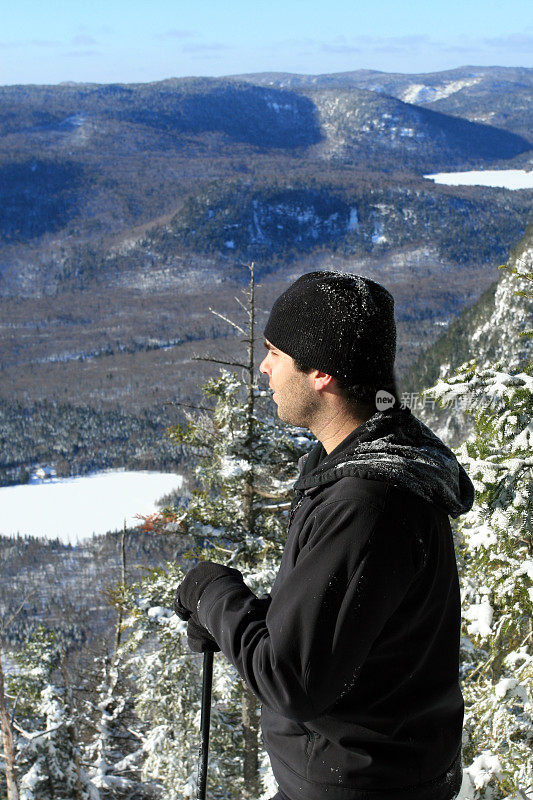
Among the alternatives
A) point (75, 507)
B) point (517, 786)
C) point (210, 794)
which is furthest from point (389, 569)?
point (75, 507)

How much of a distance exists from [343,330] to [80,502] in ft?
606

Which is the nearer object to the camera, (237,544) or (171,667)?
(237,544)

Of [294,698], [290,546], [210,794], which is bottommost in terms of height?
[210,794]

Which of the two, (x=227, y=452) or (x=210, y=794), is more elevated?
(x=227, y=452)

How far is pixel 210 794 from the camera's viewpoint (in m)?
15.7

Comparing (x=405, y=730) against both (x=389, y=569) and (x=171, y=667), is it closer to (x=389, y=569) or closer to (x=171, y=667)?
(x=389, y=569)

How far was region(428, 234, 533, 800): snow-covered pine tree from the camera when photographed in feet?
16.5

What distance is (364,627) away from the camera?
7.22ft

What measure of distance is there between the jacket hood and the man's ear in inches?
7.7

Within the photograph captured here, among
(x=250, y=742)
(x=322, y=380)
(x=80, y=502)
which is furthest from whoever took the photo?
(x=80, y=502)

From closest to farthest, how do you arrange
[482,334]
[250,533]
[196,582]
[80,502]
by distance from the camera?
[196,582]
[250,533]
[482,334]
[80,502]

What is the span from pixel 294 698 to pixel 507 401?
355cm

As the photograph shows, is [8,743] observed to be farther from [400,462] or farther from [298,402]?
[400,462]

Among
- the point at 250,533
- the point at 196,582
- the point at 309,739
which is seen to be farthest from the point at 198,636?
the point at 250,533
